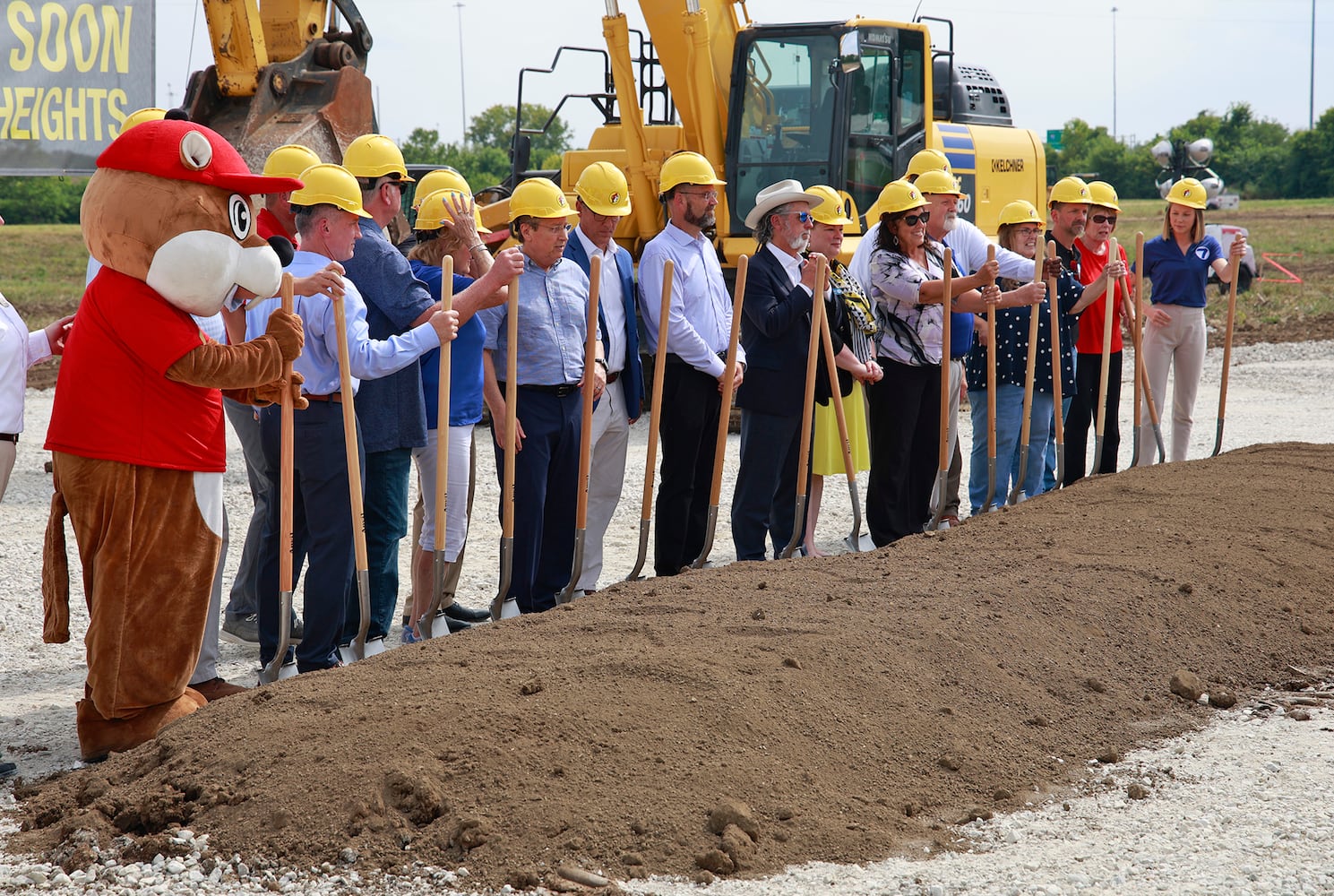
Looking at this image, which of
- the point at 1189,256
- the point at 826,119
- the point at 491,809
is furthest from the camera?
the point at 826,119

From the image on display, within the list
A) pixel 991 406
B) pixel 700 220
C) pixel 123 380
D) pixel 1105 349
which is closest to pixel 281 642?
pixel 123 380

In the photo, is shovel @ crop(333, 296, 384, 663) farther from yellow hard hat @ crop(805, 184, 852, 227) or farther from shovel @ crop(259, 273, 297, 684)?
yellow hard hat @ crop(805, 184, 852, 227)

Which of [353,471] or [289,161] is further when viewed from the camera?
[289,161]

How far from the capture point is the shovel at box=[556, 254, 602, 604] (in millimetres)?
5234

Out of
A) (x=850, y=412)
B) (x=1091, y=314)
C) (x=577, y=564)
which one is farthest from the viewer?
(x=1091, y=314)

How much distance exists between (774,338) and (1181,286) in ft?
11.0

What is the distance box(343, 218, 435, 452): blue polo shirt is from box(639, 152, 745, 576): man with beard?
1.30 m

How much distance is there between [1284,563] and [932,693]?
2430 mm

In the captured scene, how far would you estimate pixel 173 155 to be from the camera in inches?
152

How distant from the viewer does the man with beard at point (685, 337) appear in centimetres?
590

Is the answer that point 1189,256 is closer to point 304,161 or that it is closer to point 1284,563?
point 1284,563

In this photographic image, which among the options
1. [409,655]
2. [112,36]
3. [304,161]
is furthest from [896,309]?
[112,36]

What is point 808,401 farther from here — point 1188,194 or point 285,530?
point 1188,194

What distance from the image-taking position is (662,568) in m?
6.18
